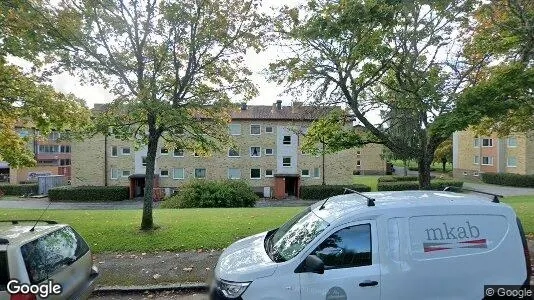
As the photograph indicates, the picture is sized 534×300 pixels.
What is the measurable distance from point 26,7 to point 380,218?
9.96 m

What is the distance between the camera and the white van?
157 inches

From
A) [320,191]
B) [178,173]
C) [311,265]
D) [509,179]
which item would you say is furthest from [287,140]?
[311,265]

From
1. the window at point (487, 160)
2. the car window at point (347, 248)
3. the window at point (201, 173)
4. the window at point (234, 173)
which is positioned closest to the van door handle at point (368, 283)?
the car window at point (347, 248)

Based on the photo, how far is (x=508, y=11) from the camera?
1023 centimetres

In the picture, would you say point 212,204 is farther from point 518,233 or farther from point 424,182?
point 518,233

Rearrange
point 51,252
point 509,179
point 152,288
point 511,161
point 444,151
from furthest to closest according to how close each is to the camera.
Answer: point 444,151
point 511,161
point 509,179
point 152,288
point 51,252

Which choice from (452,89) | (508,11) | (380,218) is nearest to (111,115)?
(380,218)

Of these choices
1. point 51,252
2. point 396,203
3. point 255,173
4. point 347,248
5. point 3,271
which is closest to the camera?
point 3,271

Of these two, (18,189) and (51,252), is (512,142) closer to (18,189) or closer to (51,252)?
(51,252)

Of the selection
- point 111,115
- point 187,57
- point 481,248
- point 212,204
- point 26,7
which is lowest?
point 212,204

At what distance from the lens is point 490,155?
46344mm

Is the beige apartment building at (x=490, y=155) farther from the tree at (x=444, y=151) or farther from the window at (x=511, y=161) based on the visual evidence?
the tree at (x=444, y=151)

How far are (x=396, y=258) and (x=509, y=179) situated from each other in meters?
43.1

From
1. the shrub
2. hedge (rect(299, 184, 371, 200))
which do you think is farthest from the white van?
hedge (rect(299, 184, 371, 200))
